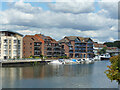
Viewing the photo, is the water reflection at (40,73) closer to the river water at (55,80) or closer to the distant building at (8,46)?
the river water at (55,80)

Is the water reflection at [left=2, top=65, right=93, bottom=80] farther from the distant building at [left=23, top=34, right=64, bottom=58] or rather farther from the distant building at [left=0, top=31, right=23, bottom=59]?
the distant building at [left=23, top=34, right=64, bottom=58]

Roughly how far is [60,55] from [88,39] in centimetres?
2997

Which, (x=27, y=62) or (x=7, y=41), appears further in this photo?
(x=7, y=41)

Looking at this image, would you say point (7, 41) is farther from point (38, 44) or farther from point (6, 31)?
point (38, 44)

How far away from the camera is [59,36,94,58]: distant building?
135000 mm

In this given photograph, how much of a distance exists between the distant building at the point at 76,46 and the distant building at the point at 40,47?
26.9 ft

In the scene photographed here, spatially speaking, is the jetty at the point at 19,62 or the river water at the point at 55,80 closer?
the river water at the point at 55,80

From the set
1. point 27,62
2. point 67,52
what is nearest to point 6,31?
point 27,62

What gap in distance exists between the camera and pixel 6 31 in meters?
103

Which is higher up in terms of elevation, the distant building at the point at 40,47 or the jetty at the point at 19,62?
the distant building at the point at 40,47

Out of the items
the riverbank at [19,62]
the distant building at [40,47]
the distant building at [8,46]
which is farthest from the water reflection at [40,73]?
the distant building at [40,47]

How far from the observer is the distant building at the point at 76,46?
135m

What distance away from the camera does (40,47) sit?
11425cm

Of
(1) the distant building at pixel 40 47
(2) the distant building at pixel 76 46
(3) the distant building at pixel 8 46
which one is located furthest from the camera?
(2) the distant building at pixel 76 46
